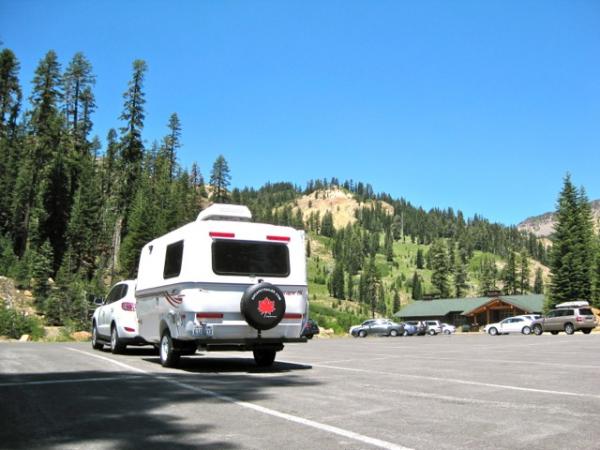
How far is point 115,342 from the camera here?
16.2 m

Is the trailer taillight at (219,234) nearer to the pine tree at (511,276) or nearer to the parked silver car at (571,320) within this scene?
the parked silver car at (571,320)

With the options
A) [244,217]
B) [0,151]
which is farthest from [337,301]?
[244,217]

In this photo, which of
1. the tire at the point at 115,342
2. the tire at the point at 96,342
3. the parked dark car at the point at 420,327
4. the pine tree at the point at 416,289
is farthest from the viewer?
the pine tree at the point at 416,289

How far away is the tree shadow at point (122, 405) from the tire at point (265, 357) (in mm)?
1525

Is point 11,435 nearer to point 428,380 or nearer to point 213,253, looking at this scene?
point 213,253

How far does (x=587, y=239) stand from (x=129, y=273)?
56237 mm

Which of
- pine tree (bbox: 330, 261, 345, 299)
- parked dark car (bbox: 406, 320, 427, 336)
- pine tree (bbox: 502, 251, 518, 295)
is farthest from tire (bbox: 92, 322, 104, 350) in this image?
pine tree (bbox: 330, 261, 345, 299)

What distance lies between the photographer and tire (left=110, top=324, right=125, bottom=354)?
16.0 meters

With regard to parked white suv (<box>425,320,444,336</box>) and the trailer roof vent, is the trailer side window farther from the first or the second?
parked white suv (<box>425,320,444,336</box>)

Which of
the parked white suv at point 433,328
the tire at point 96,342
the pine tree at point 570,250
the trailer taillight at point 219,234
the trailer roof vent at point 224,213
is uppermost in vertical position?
the pine tree at point 570,250

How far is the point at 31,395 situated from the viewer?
8.03 meters

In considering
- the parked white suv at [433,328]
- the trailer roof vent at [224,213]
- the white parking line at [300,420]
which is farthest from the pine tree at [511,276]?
the white parking line at [300,420]

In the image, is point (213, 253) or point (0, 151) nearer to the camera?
point (213, 253)

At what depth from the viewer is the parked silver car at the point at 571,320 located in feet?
128
